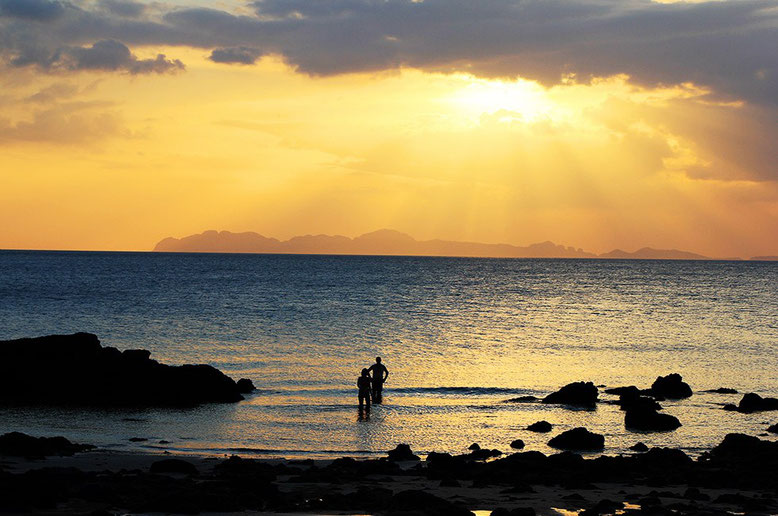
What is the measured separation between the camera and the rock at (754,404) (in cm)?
3491

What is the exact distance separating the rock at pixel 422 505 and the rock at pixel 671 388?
2417 centimetres

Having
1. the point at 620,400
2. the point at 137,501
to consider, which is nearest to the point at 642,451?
the point at 620,400

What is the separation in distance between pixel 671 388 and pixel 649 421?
8.50 meters

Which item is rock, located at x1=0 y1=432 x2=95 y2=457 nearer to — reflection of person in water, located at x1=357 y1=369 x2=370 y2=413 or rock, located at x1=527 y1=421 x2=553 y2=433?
reflection of person in water, located at x1=357 y1=369 x2=370 y2=413

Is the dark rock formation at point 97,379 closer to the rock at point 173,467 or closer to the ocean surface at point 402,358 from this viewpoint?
the ocean surface at point 402,358

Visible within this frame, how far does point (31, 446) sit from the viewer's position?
77.3ft

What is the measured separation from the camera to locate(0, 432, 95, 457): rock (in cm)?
2319

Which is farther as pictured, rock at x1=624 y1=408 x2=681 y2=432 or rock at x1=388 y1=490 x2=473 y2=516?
rock at x1=624 y1=408 x2=681 y2=432

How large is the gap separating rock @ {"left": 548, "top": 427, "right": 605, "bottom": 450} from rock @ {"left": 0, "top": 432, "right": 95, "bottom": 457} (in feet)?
51.5

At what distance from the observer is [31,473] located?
1800 cm

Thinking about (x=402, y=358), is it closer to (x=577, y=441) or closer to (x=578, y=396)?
(x=578, y=396)

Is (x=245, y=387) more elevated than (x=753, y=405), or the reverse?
(x=245, y=387)

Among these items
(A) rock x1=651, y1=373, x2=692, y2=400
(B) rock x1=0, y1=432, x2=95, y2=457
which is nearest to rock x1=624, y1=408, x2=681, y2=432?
(A) rock x1=651, y1=373, x2=692, y2=400

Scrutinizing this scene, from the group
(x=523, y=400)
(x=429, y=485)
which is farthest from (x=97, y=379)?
(x=429, y=485)
